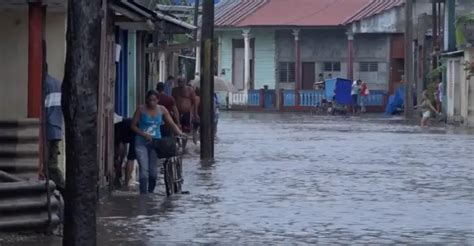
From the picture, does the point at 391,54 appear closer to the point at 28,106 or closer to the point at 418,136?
the point at 418,136

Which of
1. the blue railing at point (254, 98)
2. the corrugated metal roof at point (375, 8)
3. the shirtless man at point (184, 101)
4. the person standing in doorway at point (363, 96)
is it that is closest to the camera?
the shirtless man at point (184, 101)

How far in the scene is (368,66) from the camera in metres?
64.6

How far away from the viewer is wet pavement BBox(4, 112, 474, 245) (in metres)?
14.0

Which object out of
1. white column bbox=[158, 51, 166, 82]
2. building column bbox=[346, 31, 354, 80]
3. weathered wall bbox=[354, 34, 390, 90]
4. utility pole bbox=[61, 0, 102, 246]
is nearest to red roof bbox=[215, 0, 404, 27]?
building column bbox=[346, 31, 354, 80]

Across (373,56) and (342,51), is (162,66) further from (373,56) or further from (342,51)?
(342,51)

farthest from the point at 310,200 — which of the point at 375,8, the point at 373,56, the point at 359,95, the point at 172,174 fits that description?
the point at 373,56

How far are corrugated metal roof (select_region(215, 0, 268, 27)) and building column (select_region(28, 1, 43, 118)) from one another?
50.4 meters

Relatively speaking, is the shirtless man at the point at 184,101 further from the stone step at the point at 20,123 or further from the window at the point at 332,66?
the window at the point at 332,66

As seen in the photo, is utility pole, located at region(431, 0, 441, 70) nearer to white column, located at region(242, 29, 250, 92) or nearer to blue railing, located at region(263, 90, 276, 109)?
blue railing, located at region(263, 90, 276, 109)

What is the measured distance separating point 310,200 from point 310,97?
4435 cm

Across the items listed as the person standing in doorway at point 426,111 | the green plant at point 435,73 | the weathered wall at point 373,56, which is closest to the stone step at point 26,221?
the person standing in doorway at point 426,111

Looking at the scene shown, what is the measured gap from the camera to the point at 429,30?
56531 mm

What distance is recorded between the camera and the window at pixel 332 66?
213 feet

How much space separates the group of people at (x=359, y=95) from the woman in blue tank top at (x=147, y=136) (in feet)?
132
